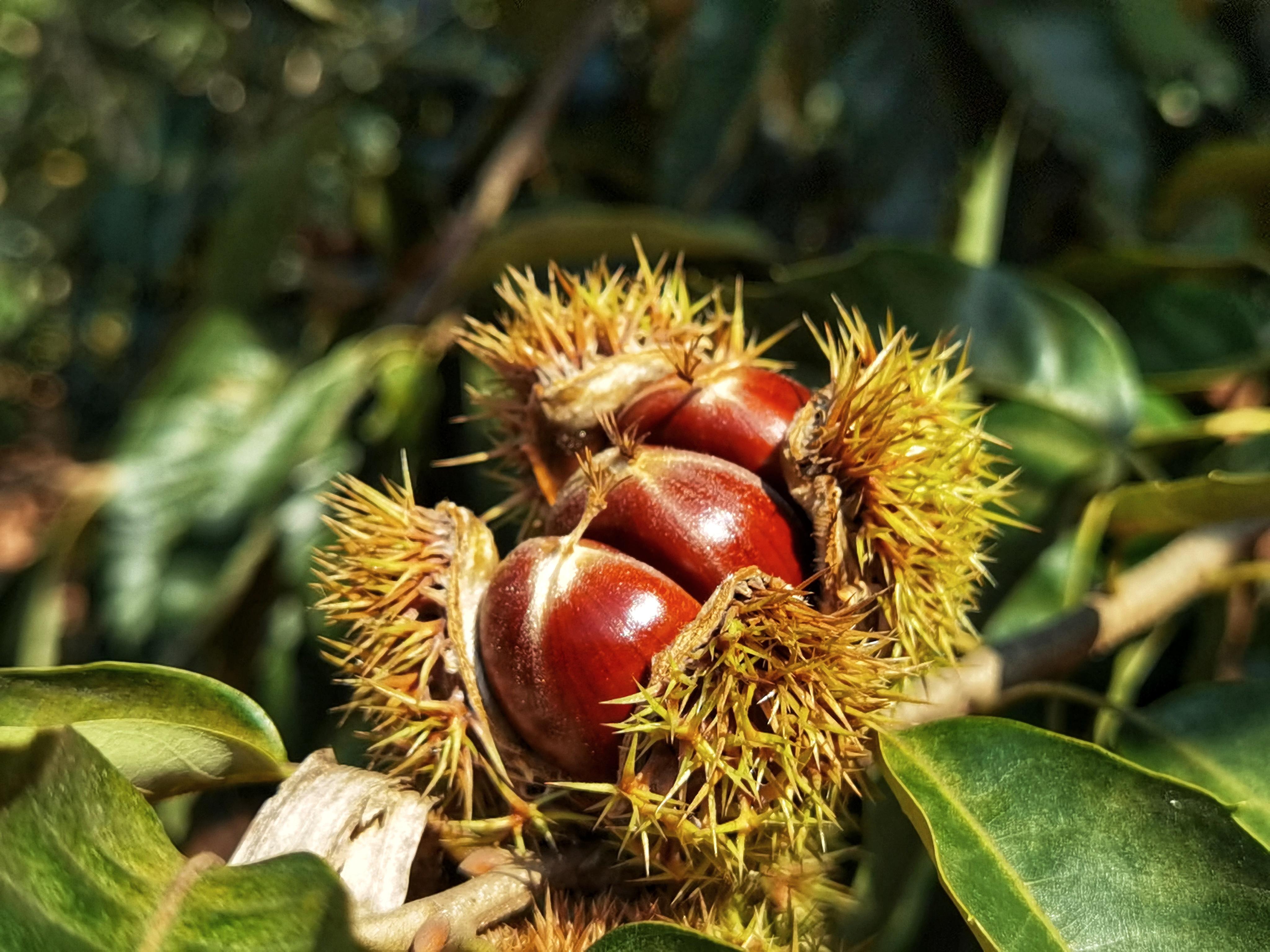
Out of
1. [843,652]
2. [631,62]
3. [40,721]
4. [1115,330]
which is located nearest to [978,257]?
[1115,330]

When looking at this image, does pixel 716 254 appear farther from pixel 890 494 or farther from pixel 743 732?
pixel 743 732

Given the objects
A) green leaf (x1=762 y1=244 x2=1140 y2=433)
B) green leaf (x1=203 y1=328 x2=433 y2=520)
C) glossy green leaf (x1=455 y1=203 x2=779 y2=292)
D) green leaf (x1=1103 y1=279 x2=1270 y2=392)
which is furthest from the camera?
green leaf (x1=203 y1=328 x2=433 y2=520)

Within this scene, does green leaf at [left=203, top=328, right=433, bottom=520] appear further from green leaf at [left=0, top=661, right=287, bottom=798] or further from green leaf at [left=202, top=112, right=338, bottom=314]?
green leaf at [left=0, top=661, right=287, bottom=798]

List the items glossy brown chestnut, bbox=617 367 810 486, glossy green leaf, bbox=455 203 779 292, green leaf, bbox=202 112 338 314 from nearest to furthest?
glossy brown chestnut, bbox=617 367 810 486 < glossy green leaf, bbox=455 203 779 292 < green leaf, bbox=202 112 338 314

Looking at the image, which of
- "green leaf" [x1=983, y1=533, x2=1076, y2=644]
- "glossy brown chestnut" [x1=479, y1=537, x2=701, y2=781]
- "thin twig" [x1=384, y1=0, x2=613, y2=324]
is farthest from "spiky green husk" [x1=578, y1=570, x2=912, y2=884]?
"thin twig" [x1=384, y1=0, x2=613, y2=324]

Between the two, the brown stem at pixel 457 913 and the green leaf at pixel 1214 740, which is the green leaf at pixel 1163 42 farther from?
the brown stem at pixel 457 913

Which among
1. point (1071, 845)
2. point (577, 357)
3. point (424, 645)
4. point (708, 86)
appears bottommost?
point (1071, 845)

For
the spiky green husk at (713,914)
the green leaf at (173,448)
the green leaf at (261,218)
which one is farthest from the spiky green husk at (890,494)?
the green leaf at (261,218)

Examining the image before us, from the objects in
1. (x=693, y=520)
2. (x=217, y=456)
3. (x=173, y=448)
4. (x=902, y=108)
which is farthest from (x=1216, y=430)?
(x=173, y=448)
